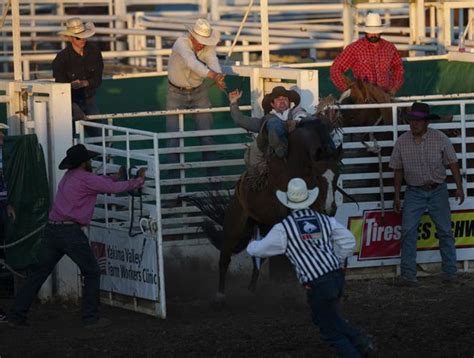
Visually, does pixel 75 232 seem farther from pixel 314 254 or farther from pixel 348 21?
pixel 348 21

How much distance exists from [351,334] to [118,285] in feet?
10.7

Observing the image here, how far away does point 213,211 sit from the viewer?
1156cm

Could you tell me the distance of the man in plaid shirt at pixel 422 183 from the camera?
11641 mm

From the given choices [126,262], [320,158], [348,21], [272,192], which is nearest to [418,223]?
[272,192]

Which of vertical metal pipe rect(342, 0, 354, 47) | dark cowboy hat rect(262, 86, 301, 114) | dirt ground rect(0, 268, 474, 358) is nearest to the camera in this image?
dirt ground rect(0, 268, 474, 358)

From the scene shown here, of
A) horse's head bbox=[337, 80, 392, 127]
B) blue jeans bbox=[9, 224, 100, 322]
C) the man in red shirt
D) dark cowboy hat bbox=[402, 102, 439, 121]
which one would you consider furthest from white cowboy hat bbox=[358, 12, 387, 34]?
blue jeans bbox=[9, 224, 100, 322]

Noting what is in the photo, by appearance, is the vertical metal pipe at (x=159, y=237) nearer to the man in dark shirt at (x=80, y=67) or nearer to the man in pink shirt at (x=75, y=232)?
the man in pink shirt at (x=75, y=232)

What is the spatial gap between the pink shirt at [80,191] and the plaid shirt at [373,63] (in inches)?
128

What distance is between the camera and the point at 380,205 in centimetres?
1218

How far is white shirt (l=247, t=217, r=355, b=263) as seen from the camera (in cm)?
817

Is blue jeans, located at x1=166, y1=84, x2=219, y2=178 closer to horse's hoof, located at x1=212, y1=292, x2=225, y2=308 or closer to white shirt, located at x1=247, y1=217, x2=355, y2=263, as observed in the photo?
horse's hoof, located at x1=212, y1=292, x2=225, y2=308

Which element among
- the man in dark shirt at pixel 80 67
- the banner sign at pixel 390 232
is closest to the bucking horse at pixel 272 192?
the banner sign at pixel 390 232

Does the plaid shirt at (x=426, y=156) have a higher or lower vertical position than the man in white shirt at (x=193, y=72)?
lower

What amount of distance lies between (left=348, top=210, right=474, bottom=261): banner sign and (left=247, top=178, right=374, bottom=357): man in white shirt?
3959 mm
